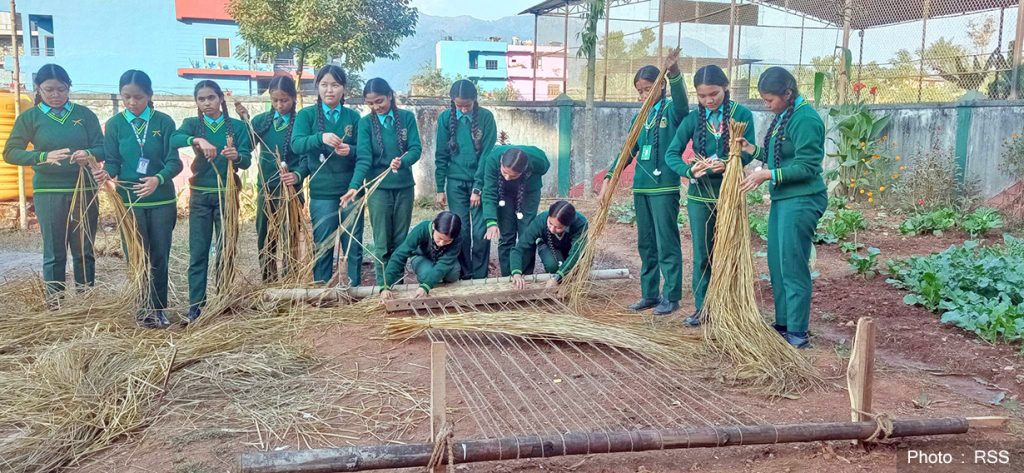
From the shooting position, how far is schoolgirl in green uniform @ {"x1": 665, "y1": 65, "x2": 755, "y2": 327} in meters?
3.85

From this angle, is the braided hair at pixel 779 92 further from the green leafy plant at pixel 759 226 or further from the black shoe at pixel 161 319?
the black shoe at pixel 161 319

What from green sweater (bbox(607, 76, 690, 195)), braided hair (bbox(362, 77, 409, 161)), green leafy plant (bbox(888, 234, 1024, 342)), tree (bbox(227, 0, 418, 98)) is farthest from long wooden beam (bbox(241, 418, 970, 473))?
tree (bbox(227, 0, 418, 98))

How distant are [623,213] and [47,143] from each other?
5.55 m

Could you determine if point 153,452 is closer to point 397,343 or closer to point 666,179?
point 397,343

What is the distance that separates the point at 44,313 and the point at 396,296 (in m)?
1.86

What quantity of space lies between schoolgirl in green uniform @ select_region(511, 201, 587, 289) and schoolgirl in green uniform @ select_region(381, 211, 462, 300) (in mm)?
397

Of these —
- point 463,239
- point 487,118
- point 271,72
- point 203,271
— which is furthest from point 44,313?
point 271,72

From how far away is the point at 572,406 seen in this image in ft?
9.70

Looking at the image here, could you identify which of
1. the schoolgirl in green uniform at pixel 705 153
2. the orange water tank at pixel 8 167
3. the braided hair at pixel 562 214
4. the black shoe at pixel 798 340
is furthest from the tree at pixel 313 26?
the black shoe at pixel 798 340

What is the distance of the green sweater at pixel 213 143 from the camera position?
431 cm

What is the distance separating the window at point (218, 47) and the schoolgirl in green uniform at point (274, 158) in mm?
23873

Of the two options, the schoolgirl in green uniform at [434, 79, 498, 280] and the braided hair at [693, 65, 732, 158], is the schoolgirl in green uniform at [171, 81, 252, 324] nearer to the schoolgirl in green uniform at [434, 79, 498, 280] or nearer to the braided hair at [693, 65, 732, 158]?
the schoolgirl in green uniform at [434, 79, 498, 280]

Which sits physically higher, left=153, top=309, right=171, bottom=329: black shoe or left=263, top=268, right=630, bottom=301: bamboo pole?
left=263, top=268, right=630, bottom=301: bamboo pole

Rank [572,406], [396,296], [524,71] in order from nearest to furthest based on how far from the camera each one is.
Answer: [572,406] → [396,296] → [524,71]
